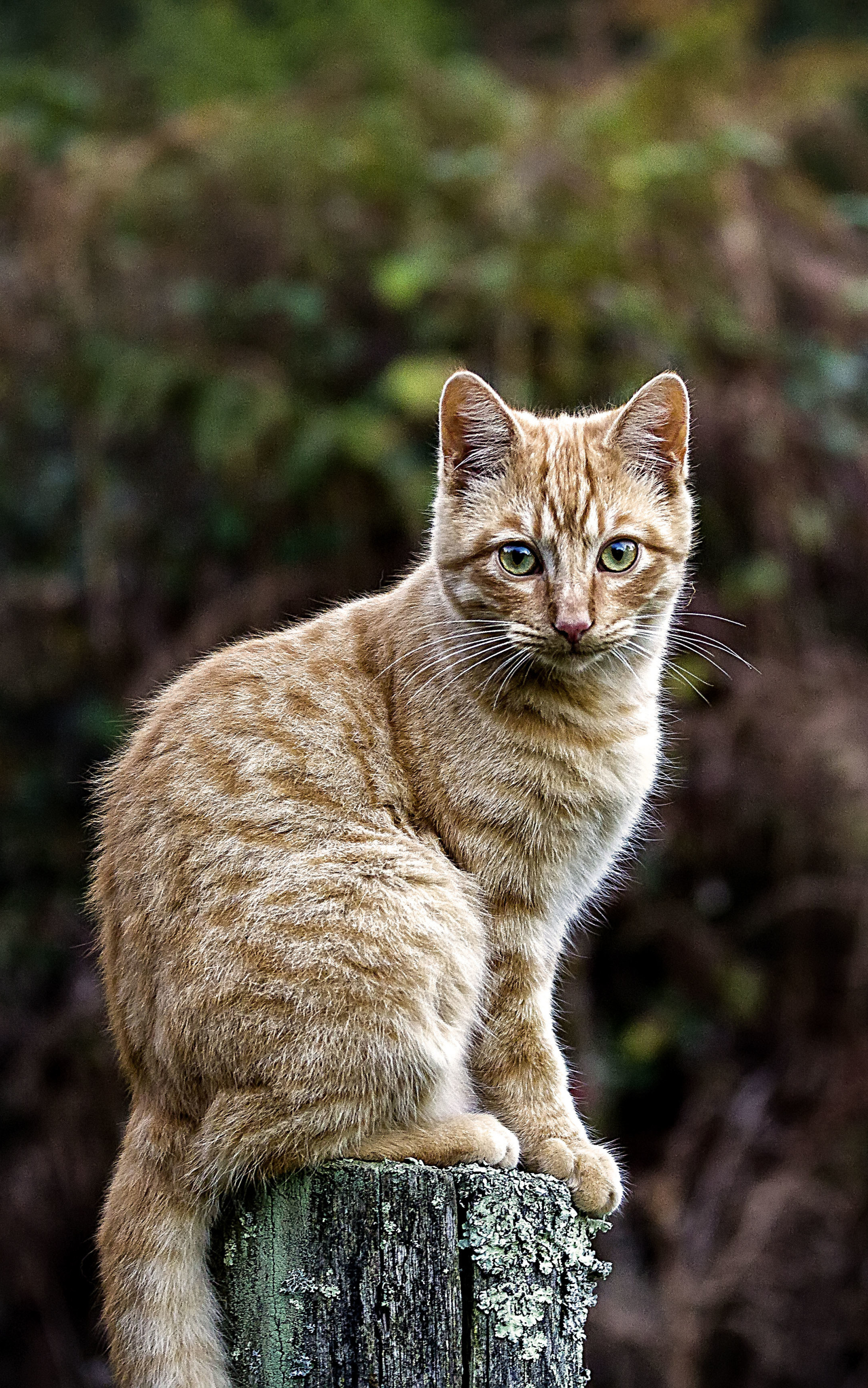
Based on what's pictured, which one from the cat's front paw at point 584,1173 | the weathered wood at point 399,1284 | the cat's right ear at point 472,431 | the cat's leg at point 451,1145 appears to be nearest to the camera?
the weathered wood at point 399,1284

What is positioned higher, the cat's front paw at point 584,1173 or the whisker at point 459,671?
the whisker at point 459,671

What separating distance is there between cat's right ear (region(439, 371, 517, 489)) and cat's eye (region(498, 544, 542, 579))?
0.27m

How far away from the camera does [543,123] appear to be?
24.8ft

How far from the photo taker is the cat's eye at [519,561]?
141 inches

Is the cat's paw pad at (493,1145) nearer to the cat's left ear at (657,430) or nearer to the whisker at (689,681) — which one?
the cat's left ear at (657,430)

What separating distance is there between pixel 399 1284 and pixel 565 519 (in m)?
1.81

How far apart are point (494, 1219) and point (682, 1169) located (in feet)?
12.7

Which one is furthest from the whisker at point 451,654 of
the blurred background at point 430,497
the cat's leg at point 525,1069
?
the blurred background at point 430,497

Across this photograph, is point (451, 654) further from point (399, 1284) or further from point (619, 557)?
point (399, 1284)

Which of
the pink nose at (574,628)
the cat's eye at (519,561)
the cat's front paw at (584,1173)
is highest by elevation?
the cat's eye at (519,561)

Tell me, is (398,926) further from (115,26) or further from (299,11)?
(115,26)

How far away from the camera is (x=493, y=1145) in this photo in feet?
10.5

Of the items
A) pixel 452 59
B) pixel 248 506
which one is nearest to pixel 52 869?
pixel 248 506

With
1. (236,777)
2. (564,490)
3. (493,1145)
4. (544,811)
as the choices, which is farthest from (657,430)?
(493,1145)
